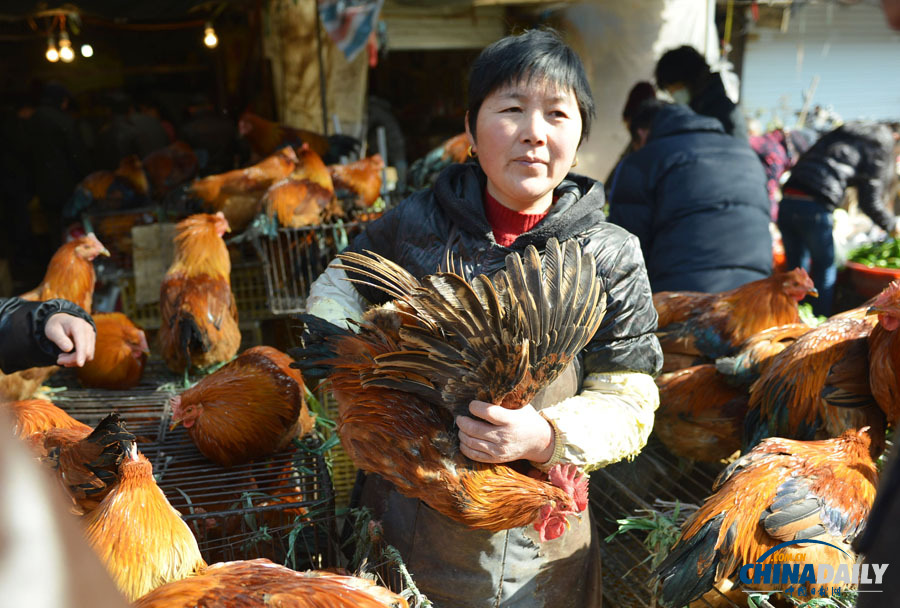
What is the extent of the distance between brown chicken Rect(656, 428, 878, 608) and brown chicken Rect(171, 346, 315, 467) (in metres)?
1.52

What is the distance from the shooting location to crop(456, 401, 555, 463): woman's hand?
1440 mm

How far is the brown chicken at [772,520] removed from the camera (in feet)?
5.93

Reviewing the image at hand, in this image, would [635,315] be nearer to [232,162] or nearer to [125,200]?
[125,200]

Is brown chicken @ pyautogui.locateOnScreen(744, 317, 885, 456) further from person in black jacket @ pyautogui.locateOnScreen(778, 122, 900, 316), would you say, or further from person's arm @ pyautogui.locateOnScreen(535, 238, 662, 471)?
person in black jacket @ pyautogui.locateOnScreen(778, 122, 900, 316)

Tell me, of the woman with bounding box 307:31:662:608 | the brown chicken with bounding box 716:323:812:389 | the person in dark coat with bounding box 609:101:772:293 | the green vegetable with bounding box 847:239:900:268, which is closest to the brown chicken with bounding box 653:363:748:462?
the brown chicken with bounding box 716:323:812:389

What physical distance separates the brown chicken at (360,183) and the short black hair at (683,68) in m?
2.11

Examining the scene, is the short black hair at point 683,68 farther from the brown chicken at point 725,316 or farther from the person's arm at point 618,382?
the person's arm at point 618,382

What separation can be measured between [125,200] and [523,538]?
516 cm

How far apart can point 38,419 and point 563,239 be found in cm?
194

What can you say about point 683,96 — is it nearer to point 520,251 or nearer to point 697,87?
point 697,87

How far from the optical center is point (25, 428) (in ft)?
7.34

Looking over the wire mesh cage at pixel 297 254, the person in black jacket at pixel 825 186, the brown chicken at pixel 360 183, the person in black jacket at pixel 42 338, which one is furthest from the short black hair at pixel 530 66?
the person in black jacket at pixel 825 186

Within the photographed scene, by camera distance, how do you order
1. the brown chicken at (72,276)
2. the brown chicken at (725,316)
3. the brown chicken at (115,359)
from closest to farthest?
the brown chicken at (725,316) < the brown chicken at (115,359) < the brown chicken at (72,276)

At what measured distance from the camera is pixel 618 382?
5.59ft
